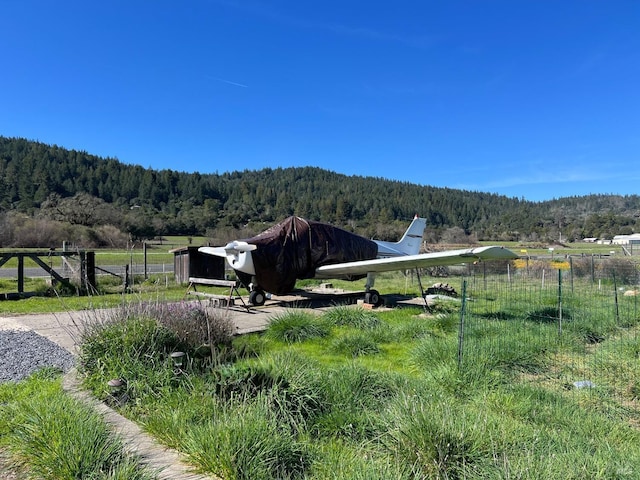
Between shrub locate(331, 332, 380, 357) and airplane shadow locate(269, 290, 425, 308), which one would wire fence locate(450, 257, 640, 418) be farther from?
airplane shadow locate(269, 290, 425, 308)

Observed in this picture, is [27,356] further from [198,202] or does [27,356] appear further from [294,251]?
[198,202]

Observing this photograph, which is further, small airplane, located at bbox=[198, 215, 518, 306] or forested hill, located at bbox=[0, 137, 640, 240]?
forested hill, located at bbox=[0, 137, 640, 240]

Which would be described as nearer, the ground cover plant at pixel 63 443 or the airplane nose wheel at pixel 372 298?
the ground cover plant at pixel 63 443

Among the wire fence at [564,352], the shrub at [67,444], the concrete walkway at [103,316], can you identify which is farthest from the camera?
the wire fence at [564,352]

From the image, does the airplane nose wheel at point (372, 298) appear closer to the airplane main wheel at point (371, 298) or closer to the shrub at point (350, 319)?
the airplane main wheel at point (371, 298)

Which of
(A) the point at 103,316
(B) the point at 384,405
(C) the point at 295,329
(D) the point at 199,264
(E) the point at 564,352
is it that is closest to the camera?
(B) the point at 384,405

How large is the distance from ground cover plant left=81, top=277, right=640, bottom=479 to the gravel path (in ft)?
4.47

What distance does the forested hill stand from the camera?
68062 mm

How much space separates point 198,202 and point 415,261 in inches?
3847

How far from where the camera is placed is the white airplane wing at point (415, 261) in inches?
348

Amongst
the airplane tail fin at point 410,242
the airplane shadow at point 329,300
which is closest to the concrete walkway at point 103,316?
the airplane shadow at point 329,300

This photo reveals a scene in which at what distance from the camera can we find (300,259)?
11672 millimetres

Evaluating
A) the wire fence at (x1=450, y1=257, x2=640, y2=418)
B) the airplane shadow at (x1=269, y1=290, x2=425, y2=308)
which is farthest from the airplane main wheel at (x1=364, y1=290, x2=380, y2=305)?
the wire fence at (x1=450, y1=257, x2=640, y2=418)

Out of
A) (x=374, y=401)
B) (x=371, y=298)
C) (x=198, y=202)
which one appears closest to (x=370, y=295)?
(x=371, y=298)
